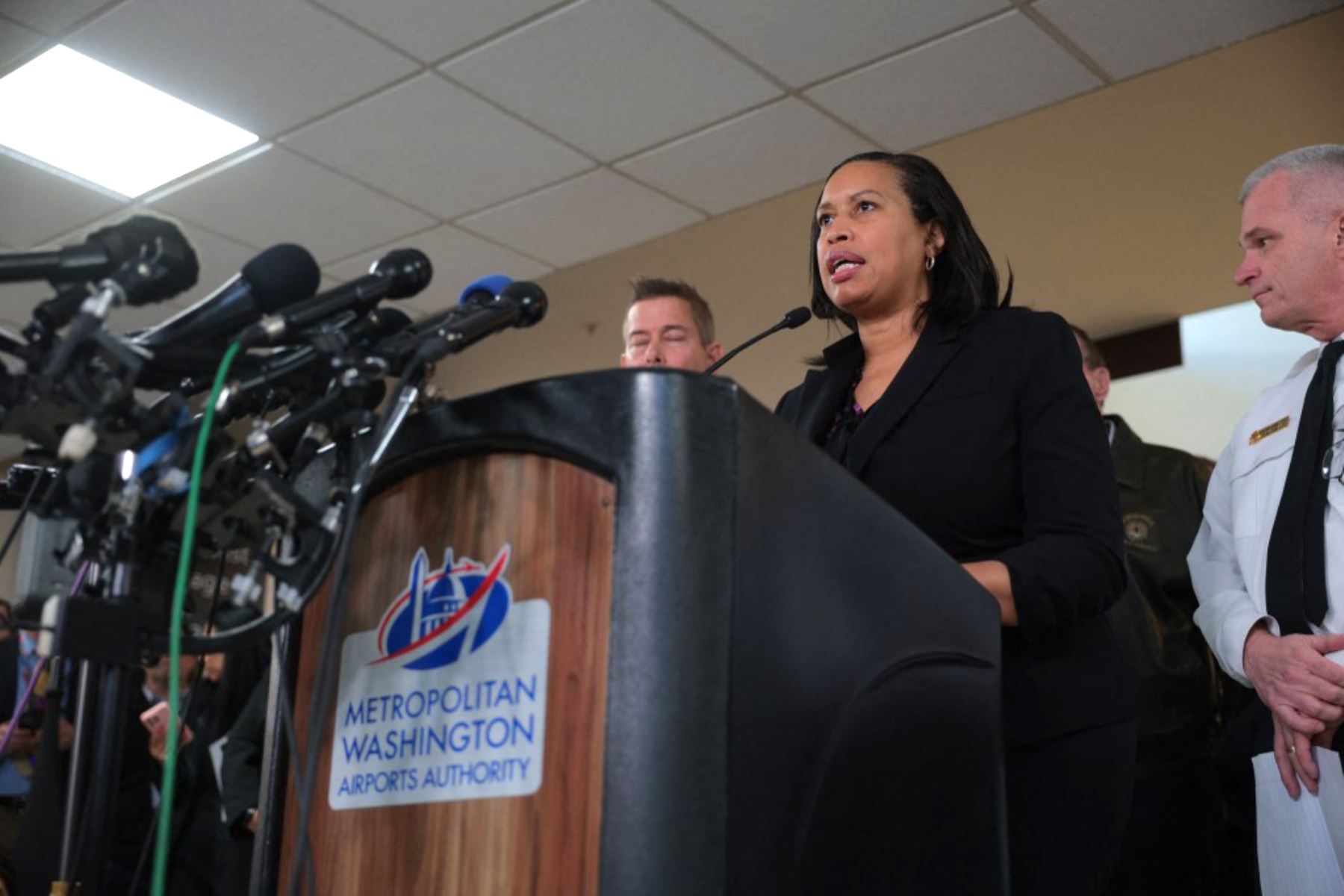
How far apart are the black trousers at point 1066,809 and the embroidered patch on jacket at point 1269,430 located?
828mm

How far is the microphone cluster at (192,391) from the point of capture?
2.60 ft

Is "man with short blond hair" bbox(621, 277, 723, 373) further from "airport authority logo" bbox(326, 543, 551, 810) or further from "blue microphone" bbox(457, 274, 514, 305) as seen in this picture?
"airport authority logo" bbox(326, 543, 551, 810)

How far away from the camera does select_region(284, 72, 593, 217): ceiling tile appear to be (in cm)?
363

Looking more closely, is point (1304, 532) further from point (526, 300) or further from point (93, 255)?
point (93, 255)

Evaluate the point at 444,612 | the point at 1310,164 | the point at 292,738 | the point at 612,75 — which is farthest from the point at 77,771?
the point at 612,75

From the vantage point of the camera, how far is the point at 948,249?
1.50m

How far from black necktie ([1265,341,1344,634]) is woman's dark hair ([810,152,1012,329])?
0.50m

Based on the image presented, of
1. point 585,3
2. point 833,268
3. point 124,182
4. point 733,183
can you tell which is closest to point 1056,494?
point 833,268

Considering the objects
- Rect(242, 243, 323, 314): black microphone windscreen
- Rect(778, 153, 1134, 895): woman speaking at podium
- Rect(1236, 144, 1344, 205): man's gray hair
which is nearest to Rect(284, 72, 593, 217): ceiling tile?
Rect(1236, 144, 1344, 205): man's gray hair

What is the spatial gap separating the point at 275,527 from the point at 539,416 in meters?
0.17

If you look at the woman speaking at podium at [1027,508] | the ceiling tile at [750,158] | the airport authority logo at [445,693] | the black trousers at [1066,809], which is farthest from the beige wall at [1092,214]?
the airport authority logo at [445,693]

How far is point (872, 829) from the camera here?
0.92 m

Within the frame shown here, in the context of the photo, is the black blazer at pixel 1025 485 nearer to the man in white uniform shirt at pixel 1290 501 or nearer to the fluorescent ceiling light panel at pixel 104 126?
the man in white uniform shirt at pixel 1290 501

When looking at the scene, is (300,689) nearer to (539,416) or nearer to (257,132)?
(539,416)
